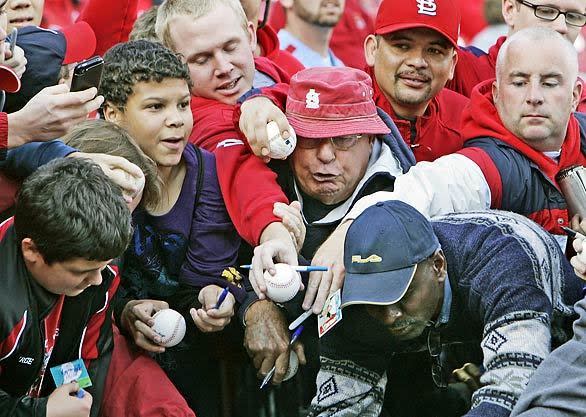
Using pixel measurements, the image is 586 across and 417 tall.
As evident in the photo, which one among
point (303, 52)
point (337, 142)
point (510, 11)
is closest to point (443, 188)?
point (337, 142)

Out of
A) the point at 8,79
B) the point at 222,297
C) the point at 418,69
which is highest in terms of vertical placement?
the point at 8,79

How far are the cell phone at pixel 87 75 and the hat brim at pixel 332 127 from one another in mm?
749

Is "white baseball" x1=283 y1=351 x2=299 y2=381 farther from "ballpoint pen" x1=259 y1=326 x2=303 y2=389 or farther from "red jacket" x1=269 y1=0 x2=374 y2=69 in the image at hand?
"red jacket" x1=269 y1=0 x2=374 y2=69

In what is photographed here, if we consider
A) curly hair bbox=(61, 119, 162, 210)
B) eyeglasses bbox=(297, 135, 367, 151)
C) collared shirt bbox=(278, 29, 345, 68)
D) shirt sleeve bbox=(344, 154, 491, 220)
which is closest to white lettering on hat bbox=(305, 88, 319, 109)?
eyeglasses bbox=(297, 135, 367, 151)

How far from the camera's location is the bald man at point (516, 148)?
175 inches

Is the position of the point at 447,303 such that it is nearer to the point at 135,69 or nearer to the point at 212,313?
the point at 212,313

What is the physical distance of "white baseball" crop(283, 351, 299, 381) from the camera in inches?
167

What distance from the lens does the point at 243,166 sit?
14.6 feet

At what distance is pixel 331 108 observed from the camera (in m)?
4.47

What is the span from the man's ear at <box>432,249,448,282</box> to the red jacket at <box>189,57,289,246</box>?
0.60 m

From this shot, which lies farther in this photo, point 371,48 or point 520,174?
point 371,48

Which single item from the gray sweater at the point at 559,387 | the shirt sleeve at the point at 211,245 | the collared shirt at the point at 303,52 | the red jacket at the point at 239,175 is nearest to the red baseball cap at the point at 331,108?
the red jacket at the point at 239,175

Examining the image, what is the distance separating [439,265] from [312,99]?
2.88 ft

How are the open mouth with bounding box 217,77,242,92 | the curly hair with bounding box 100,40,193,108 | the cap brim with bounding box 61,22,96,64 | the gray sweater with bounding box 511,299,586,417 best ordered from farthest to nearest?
the cap brim with bounding box 61,22,96,64, the open mouth with bounding box 217,77,242,92, the curly hair with bounding box 100,40,193,108, the gray sweater with bounding box 511,299,586,417
